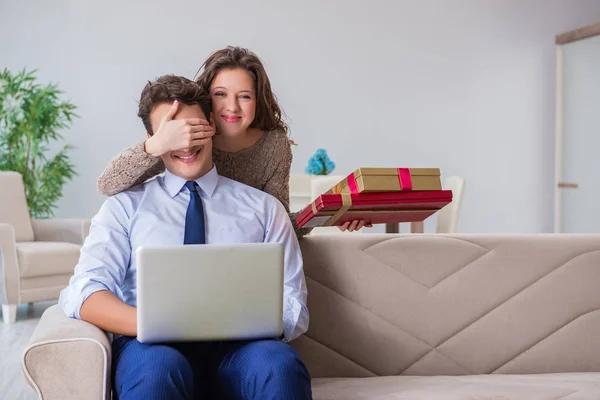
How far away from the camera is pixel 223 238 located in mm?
1724

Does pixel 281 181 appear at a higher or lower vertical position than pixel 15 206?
higher

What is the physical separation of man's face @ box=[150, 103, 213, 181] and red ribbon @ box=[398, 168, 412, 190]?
0.44 metres

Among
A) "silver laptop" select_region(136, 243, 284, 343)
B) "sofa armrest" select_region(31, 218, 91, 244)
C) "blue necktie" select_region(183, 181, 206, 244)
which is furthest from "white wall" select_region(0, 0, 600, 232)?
"silver laptop" select_region(136, 243, 284, 343)

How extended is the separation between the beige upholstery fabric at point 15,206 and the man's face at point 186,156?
3.29 metres

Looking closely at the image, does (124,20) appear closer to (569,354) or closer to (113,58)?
(113,58)

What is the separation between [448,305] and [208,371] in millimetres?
681

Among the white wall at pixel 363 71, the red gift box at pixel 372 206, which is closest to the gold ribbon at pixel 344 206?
the red gift box at pixel 372 206

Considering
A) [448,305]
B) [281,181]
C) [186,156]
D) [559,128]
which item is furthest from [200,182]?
[559,128]

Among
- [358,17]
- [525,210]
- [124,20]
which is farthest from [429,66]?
[124,20]

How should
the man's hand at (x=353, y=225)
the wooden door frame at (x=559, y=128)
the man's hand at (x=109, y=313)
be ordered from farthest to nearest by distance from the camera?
1. the wooden door frame at (x=559, y=128)
2. the man's hand at (x=353, y=225)
3. the man's hand at (x=109, y=313)

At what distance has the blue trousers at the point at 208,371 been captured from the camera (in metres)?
Result: 1.37

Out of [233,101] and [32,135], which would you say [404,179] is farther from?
[32,135]

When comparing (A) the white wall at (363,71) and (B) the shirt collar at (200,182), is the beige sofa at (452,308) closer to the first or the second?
(B) the shirt collar at (200,182)

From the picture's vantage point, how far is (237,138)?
1970 millimetres
